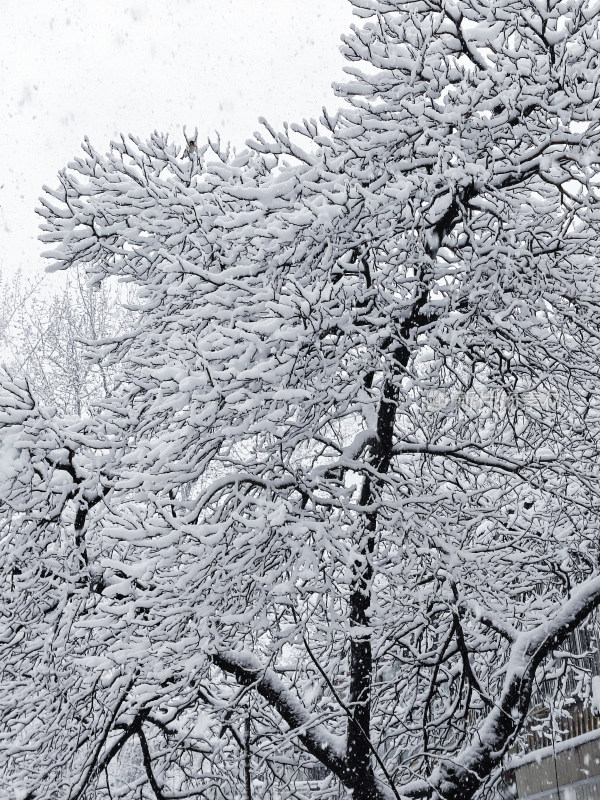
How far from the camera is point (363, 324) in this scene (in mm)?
4953

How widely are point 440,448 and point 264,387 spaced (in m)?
1.22

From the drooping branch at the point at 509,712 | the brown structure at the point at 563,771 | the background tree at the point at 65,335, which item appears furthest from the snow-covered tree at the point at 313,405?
the background tree at the point at 65,335

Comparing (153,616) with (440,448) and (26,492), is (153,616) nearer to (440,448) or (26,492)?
(26,492)

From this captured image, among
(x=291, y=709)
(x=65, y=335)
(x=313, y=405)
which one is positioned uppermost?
(x=65, y=335)

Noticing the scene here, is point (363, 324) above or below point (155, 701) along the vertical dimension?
above

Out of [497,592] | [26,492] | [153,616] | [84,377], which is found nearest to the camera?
[153,616]

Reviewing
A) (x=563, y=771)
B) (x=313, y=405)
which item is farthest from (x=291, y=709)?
(x=563, y=771)

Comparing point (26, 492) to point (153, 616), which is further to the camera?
point (26, 492)

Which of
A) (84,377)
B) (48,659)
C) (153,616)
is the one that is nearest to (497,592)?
(153,616)

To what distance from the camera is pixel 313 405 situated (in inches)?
176

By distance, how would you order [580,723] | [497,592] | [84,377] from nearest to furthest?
1. [497,592]
2. [580,723]
3. [84,377]

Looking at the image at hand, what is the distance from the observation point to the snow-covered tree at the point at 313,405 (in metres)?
4.09

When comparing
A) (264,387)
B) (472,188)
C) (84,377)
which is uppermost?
(84,377)

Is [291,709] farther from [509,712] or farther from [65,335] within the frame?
[65,335]
